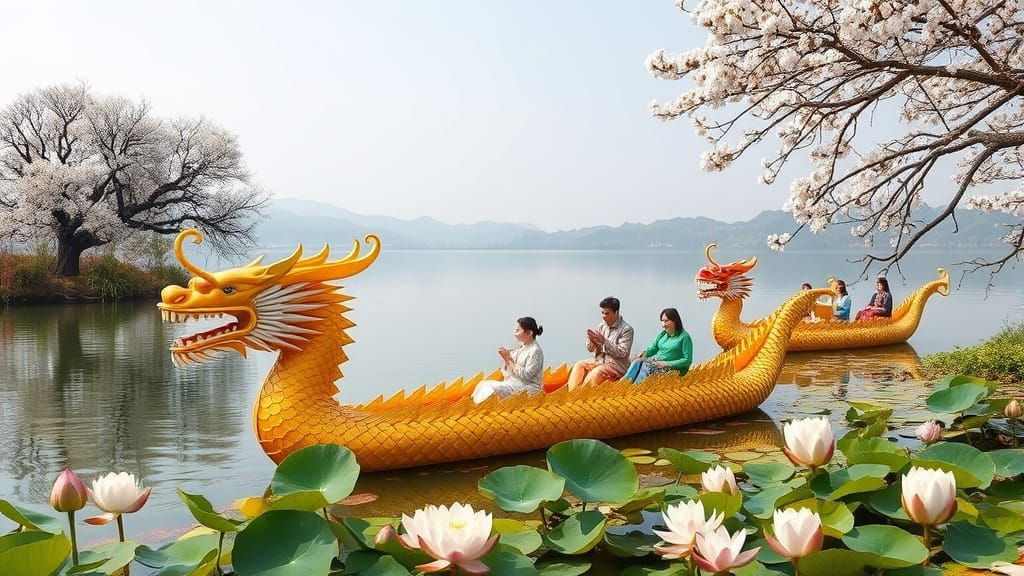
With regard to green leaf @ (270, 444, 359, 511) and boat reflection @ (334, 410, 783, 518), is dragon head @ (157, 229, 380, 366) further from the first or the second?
green leaf @ (270, 444, 359, 511)

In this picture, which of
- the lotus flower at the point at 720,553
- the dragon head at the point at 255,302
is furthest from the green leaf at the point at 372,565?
the dragon head at the point at 255,302

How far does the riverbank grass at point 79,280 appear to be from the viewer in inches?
787

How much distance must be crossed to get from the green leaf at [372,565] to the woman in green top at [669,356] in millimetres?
4192

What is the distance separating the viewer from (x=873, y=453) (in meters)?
3.37

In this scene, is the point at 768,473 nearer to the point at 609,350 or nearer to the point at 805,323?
the point at 609,350

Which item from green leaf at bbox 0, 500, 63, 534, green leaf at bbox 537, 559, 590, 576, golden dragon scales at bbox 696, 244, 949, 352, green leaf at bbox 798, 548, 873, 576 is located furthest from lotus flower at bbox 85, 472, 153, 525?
golden dragon scales at bbox 696, 244, 949, 352

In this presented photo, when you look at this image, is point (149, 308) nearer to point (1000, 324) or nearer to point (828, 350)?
point (828, 350)

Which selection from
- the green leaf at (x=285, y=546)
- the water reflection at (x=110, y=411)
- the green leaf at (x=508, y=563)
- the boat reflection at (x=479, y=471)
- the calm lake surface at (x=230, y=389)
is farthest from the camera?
the water reflection at (x=110, y=411)

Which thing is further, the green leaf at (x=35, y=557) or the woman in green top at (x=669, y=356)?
the woman in green top at (x=669, y=356)

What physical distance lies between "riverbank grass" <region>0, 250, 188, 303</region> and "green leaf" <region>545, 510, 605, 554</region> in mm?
21038

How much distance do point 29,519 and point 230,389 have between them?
20.5 ft

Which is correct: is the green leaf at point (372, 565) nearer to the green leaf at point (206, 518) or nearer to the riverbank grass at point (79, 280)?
the green leaf at point (206, 518)

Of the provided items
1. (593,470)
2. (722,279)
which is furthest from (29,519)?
(722,279)

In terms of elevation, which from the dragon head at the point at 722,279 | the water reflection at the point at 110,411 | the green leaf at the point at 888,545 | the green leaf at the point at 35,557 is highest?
the dragon head at the point at 722,279
